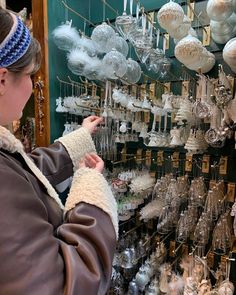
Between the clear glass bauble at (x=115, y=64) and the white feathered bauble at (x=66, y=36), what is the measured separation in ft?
1.01

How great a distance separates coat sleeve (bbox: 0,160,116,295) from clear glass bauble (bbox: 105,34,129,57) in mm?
Answer: 920

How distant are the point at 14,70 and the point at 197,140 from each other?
87cm

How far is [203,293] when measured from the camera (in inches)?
47.8

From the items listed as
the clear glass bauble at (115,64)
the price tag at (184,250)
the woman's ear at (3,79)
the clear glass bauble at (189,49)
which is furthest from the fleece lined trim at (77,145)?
the price tag at (184,250)

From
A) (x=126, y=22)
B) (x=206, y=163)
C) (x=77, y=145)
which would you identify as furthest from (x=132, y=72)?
(x=206, y=163)

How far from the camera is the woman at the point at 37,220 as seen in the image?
554 millimetres

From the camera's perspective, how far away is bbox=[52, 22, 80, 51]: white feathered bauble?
1573 millimetres

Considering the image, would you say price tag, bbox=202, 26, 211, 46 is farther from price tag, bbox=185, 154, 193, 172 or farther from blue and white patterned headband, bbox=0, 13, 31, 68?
blue and white patterned headband, bbox=0, 13, 31, 68

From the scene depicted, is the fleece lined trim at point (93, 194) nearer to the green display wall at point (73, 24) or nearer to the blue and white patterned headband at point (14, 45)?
the blue and white patterned headband at point (14, 45)

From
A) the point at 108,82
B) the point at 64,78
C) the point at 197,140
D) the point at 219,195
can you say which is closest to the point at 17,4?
the point at 64,78

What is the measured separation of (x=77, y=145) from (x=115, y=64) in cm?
40

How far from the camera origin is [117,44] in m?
1.42

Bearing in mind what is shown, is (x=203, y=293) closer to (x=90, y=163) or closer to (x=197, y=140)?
Result: (x=197, y=140)

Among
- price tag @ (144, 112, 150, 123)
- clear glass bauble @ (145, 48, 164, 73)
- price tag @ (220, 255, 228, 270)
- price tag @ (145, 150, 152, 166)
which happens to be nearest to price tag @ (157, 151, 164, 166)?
price tag @ (145, 150, 152, 166)
